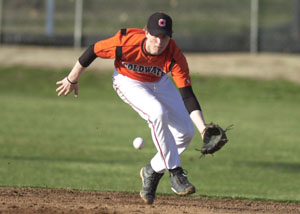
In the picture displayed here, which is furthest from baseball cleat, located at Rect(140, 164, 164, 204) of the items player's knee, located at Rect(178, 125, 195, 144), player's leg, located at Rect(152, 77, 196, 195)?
player's knee, located at Rect(178, 125, 195, 144)

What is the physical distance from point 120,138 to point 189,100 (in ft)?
27.6

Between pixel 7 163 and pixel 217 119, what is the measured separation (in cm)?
767

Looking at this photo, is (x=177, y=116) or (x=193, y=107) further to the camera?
(x=177, y=116)

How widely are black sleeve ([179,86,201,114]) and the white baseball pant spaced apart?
0.21m

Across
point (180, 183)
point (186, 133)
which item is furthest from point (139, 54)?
point (180, 183)

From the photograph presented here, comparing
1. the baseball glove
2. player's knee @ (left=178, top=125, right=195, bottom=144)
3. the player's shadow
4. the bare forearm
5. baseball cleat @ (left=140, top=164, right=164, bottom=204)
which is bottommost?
the player's shadow

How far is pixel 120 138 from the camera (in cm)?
1497

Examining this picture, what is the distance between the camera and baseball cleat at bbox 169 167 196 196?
6.57 metres

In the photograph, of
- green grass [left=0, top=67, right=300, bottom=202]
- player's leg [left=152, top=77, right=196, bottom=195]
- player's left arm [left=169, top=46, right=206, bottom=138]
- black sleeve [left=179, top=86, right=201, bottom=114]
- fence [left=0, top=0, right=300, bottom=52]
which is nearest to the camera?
black sleeve [left=179, top=86, right=201, bottom=114]

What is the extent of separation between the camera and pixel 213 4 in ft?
93.3

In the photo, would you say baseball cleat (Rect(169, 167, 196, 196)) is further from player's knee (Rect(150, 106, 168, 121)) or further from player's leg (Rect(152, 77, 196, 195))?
player's knee (Rect(150, 106, 168, 121))

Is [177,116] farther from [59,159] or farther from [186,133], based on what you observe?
[59,159]

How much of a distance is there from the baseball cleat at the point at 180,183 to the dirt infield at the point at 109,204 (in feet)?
0.70

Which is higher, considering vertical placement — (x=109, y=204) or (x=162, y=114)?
(x=162, y=114)
